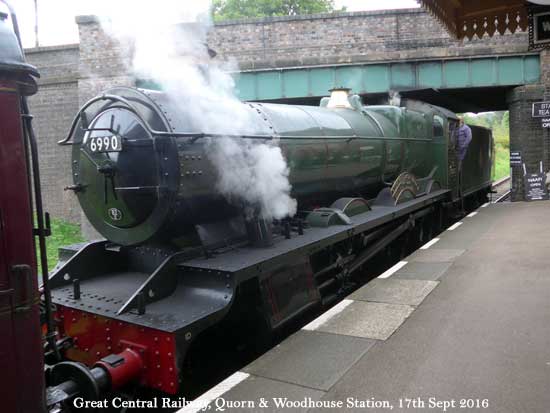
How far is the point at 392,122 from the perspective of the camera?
789cm

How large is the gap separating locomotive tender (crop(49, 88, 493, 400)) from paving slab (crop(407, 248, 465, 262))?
4.70 feet

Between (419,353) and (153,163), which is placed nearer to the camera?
(419,353)

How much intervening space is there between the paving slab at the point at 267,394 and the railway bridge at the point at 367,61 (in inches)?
459

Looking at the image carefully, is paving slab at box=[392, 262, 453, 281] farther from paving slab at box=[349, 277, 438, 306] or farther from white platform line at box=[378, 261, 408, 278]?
paving slab at box=[349, 277, 438, 306]

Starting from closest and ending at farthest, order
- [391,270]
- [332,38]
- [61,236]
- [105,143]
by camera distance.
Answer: [105,143] → [391,270] → [332,38] → [61,236]

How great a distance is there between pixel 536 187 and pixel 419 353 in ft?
39.3

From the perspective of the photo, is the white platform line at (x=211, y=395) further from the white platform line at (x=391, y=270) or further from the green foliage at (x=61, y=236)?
the green foliage at (x=61, y=236)

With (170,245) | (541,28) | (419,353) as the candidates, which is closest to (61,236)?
(170,245)

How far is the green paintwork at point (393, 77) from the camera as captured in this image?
13.6 m

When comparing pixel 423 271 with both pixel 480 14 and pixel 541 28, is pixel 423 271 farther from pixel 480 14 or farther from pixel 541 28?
pixel 480 14

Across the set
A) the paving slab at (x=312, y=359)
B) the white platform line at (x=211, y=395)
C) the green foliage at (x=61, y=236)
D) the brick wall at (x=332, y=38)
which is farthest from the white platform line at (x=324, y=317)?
the green foliage at (x=61, y=236)

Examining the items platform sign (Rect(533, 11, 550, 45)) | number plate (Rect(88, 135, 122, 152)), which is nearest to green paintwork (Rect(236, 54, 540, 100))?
platform sign (Rect(533, 11, 550, 45))

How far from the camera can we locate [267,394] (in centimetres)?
309

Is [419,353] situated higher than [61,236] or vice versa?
[419,353]
